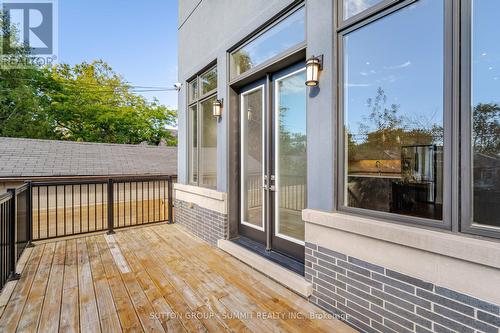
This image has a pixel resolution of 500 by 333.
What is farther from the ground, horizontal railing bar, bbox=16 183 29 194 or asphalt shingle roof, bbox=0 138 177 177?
asphalt shingle roof, bbox=0 138 177 177

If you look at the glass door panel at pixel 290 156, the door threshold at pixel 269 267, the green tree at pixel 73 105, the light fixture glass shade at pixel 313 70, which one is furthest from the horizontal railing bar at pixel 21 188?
the green tree at pixel 73 105

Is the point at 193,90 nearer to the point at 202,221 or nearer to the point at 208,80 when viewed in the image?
the point at 208,80

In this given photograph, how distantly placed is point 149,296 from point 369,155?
2.47 metres

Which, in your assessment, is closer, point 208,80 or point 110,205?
point 208,80

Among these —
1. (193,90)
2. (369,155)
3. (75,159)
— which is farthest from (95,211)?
(75,159)

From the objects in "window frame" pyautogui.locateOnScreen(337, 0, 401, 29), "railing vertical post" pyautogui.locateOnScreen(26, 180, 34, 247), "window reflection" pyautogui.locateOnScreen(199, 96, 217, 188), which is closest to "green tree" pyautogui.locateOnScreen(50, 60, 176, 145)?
"railing vertical post" pyautogui.locateOnScreen(26, 180, 34, 247)

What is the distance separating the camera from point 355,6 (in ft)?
6.61

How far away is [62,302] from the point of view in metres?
2.24

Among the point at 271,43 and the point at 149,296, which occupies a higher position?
the point at 271,43

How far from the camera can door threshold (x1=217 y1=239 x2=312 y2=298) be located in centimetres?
230

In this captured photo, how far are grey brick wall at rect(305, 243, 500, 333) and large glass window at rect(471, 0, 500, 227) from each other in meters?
0.52

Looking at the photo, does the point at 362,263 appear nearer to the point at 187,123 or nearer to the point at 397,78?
the point at 397,78

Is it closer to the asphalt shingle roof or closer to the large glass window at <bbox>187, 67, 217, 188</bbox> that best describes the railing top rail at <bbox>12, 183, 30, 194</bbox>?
the large glass window at <bbox>187, 67, 217, 188</bbox>

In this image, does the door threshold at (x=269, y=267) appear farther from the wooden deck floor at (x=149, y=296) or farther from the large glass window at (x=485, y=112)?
the large glass window at (x=485, y=112)
